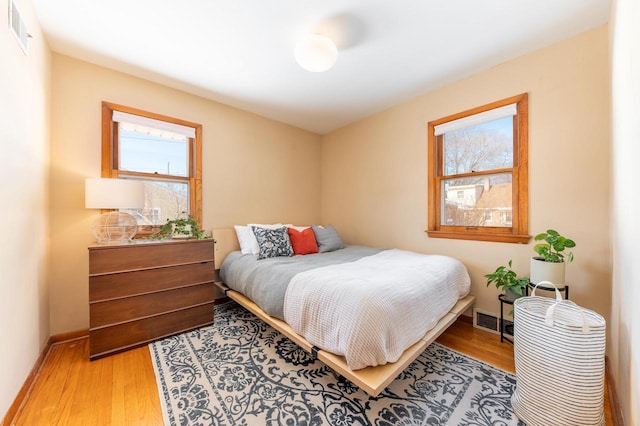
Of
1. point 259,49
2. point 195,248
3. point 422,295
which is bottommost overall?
point 422,295

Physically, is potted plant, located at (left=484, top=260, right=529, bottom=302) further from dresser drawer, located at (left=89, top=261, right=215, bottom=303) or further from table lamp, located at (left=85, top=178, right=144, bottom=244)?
table lamp, located at (left=85, top=178, right=144, bottom=244)

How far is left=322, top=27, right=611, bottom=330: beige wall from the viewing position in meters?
1.89

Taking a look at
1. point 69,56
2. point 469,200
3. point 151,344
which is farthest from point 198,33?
point 469,200

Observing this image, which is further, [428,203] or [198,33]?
[428,203]

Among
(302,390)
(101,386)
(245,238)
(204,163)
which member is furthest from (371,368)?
(204,163)

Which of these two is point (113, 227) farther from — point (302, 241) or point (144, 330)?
point (302, 241)

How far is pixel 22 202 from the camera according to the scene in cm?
155

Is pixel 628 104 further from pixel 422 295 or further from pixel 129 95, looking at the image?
pixel 129 95

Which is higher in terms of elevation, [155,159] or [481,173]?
[155,159]

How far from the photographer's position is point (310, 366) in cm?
179

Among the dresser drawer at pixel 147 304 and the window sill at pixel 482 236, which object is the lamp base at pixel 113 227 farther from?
the window sill at pixel 482 236

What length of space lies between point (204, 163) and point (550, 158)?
11.5 feet

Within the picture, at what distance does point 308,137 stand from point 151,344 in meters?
3.39

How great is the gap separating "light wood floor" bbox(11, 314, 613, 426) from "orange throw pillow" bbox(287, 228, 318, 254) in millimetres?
1601
